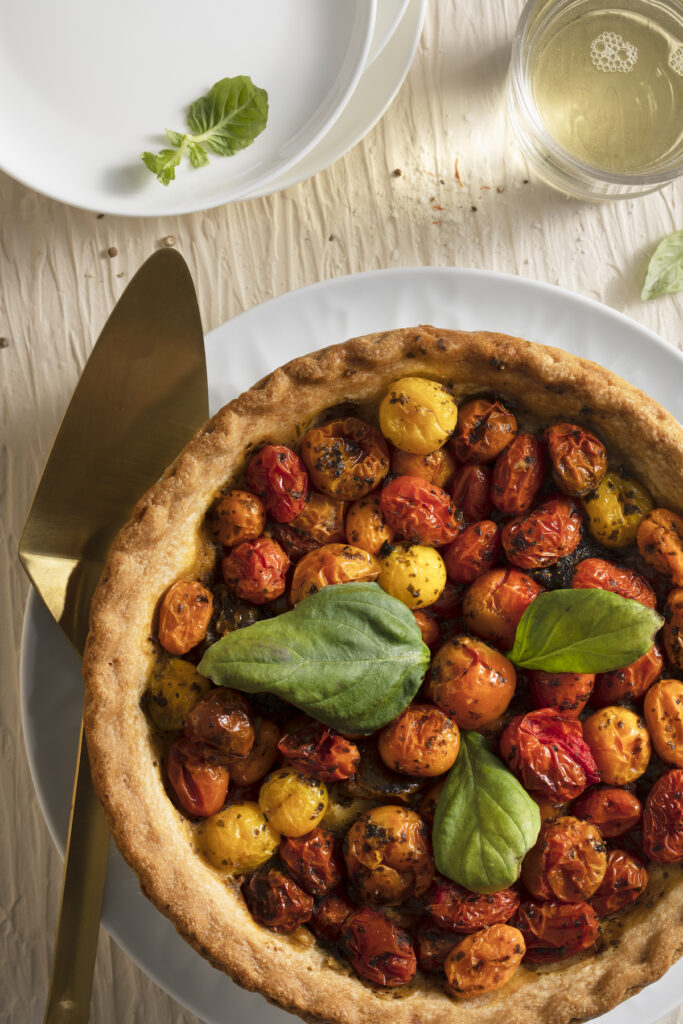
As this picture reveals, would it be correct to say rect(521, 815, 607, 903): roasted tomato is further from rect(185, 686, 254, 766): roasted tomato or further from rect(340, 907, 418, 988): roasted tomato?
rect(185, 686, 254, 766): roasted tomato

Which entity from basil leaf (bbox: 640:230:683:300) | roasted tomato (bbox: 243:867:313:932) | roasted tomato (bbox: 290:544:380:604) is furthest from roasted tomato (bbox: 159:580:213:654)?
basil leaf (bbox: 640:230:683:300)

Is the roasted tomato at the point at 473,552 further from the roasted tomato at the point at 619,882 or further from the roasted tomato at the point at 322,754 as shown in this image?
the roasted tomato at the point at 619,882

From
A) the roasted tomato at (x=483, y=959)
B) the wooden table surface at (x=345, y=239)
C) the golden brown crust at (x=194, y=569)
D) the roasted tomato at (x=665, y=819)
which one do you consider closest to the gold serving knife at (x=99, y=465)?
the golden brown crust at (x=194, y=569)

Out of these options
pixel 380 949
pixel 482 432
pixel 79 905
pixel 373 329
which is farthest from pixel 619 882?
pixel 373 329

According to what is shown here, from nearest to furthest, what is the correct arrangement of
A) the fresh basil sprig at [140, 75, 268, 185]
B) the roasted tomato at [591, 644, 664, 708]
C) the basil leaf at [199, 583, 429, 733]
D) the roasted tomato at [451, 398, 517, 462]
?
the basil leaf at [199, 583, 429, 733], the roasted tomato at [591, 644, 664, 708], the roasted tomato at [451, 398, 517, 462], the fresh basil sprig at [140, 75, 268, 185]

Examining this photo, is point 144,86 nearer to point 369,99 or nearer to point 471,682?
point 369,99

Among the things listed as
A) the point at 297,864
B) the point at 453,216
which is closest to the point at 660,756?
the point at 297,864

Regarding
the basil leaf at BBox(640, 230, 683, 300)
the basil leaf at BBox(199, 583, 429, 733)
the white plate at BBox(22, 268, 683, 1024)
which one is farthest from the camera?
the basil leaf at BBox(640, 230, 683, 300)

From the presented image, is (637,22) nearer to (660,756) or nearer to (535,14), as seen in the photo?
(535,14)
